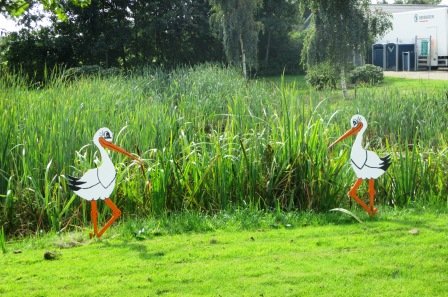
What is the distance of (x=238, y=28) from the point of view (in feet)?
74.3

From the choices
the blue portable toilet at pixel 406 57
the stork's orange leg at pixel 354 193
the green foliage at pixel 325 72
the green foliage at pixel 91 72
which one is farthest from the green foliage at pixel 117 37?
the stork's orange leg at pixel 354 193

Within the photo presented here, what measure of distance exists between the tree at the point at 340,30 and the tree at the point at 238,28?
548 centimetres

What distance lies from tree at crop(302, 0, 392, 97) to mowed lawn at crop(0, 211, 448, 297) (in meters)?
12.3

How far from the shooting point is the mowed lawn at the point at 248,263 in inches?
141

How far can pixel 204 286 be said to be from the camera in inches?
143

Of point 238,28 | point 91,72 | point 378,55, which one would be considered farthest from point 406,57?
point 91,72

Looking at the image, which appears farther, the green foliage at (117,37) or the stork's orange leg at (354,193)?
the green foliage at (117,37)

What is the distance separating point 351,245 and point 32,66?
78.5 ft

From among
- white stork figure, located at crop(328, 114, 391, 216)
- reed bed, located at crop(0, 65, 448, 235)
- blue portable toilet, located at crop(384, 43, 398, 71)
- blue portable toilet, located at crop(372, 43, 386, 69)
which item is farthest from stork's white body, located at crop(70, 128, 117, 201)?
blue portable toilet, located at crop(372, 43, 386, 69)

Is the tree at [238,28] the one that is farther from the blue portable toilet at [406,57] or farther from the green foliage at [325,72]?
the blue portable toilet at [406,57]

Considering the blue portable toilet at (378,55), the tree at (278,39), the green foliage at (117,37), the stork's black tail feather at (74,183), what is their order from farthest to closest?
the tree at (278,39)
the blue portable toilet at (378,55)
the green foliage at (117,37)
the stork's black tail feather at (74,183)

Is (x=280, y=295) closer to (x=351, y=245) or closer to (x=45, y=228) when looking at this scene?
(x=351, y=245)

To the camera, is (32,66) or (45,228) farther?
(32,66)

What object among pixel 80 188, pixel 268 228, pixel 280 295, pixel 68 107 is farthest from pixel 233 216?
pixel 68 107
